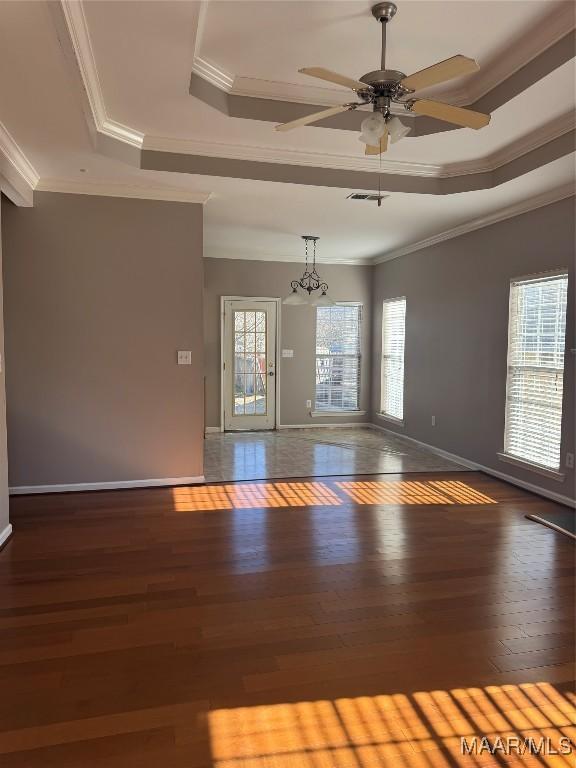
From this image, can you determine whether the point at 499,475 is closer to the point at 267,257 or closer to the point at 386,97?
the point at 386,97

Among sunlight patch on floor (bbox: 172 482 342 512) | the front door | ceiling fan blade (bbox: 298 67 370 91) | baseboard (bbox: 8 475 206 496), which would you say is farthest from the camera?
the front door

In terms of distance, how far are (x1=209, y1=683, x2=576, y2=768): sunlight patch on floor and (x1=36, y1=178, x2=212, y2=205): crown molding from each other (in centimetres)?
381

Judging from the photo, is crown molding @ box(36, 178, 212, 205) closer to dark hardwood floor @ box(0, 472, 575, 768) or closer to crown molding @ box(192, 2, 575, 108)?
crown molding @ box(192, 2, 575, 108)

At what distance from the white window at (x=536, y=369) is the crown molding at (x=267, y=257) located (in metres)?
3.34

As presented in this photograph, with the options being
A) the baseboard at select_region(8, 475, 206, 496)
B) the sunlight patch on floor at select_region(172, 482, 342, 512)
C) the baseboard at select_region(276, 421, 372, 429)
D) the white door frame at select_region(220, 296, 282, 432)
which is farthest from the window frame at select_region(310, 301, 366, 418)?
the baseboard at select_region(8, 475, 206, 496)

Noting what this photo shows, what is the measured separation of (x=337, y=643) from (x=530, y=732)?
79cm

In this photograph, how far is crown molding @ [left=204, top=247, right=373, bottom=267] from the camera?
7.21 metres

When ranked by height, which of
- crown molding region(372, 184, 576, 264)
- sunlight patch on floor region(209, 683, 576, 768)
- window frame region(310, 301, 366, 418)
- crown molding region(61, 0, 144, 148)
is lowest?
sunlight patch on floor region(209, 683, 576, 768)

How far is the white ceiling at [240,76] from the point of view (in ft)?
7.92

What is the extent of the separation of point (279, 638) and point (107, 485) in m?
2.70

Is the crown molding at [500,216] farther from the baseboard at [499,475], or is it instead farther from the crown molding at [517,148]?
the baseboard at [499,475]

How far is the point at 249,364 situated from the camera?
7598 mm

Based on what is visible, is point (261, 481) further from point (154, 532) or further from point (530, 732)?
point (530, 732)

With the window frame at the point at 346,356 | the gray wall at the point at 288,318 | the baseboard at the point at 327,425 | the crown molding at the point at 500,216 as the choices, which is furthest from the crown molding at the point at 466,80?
the baseboard at the point at 327,425
